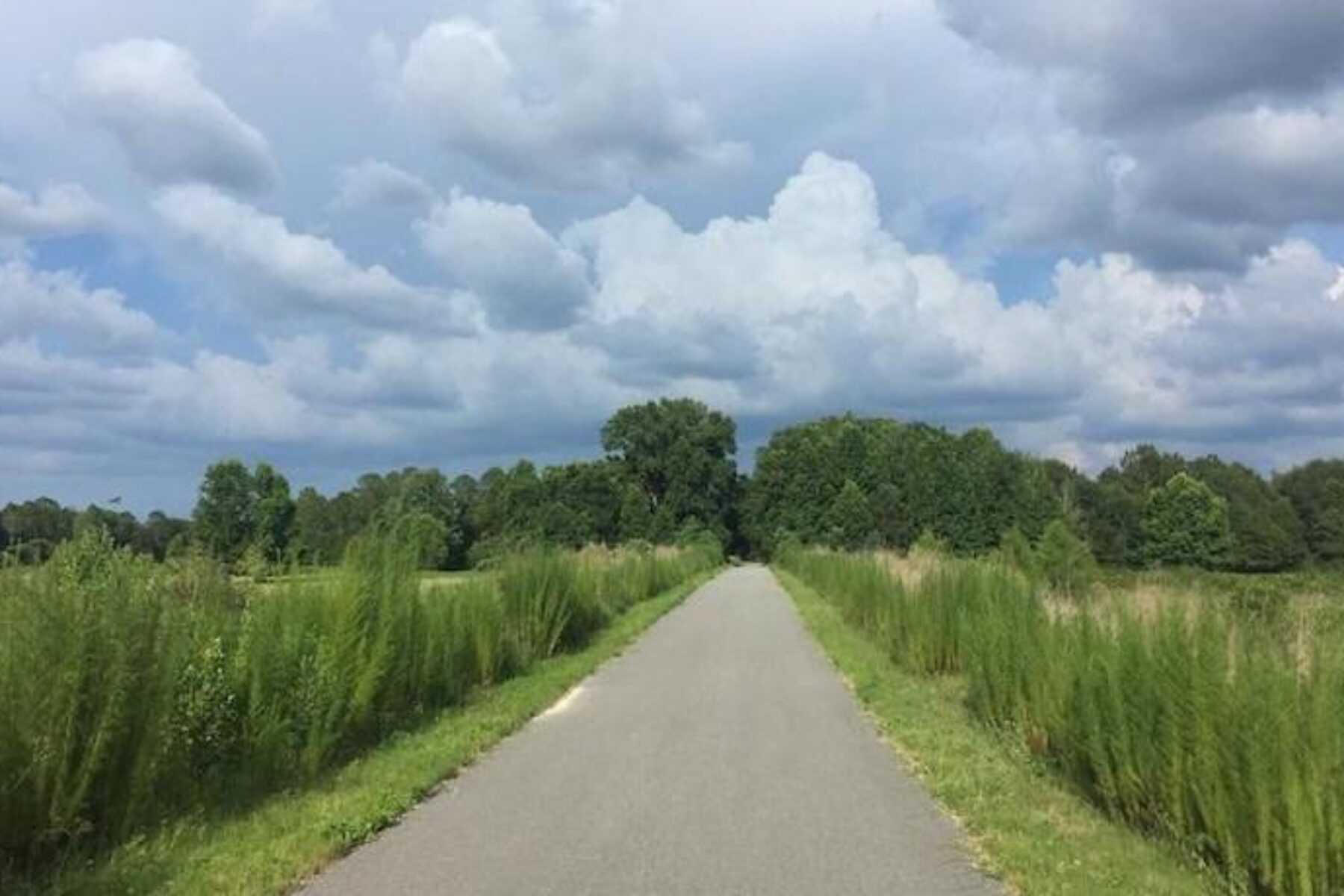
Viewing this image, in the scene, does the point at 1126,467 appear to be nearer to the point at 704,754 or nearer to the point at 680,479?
the point at 680,479

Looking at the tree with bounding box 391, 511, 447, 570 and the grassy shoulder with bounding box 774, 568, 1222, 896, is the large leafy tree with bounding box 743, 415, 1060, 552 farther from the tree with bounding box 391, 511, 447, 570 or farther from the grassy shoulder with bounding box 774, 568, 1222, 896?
the grassy shoulder with bounding box 774, 568, 1222, 896

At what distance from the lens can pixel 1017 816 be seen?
9766 mm

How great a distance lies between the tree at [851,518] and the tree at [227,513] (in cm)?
9783

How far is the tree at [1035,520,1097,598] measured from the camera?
1619 centimetres

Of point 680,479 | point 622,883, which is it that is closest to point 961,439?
point 680,479

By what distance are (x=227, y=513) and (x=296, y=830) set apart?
10.3 metres

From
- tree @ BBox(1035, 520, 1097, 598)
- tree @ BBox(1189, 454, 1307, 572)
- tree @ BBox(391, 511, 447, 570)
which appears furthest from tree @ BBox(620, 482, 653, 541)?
tree @ BBox(391, 511, 447, 570)

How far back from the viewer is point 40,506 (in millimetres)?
11945

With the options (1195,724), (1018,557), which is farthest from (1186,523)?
→ (1195,724)

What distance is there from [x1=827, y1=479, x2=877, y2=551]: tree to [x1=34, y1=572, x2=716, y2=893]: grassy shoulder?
4195 inches

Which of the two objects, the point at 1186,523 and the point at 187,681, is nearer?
the point at 187,681

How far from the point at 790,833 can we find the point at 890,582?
17.6m

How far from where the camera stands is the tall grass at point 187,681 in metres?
7.72

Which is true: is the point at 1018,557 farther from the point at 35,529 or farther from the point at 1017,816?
the point at 35,529
